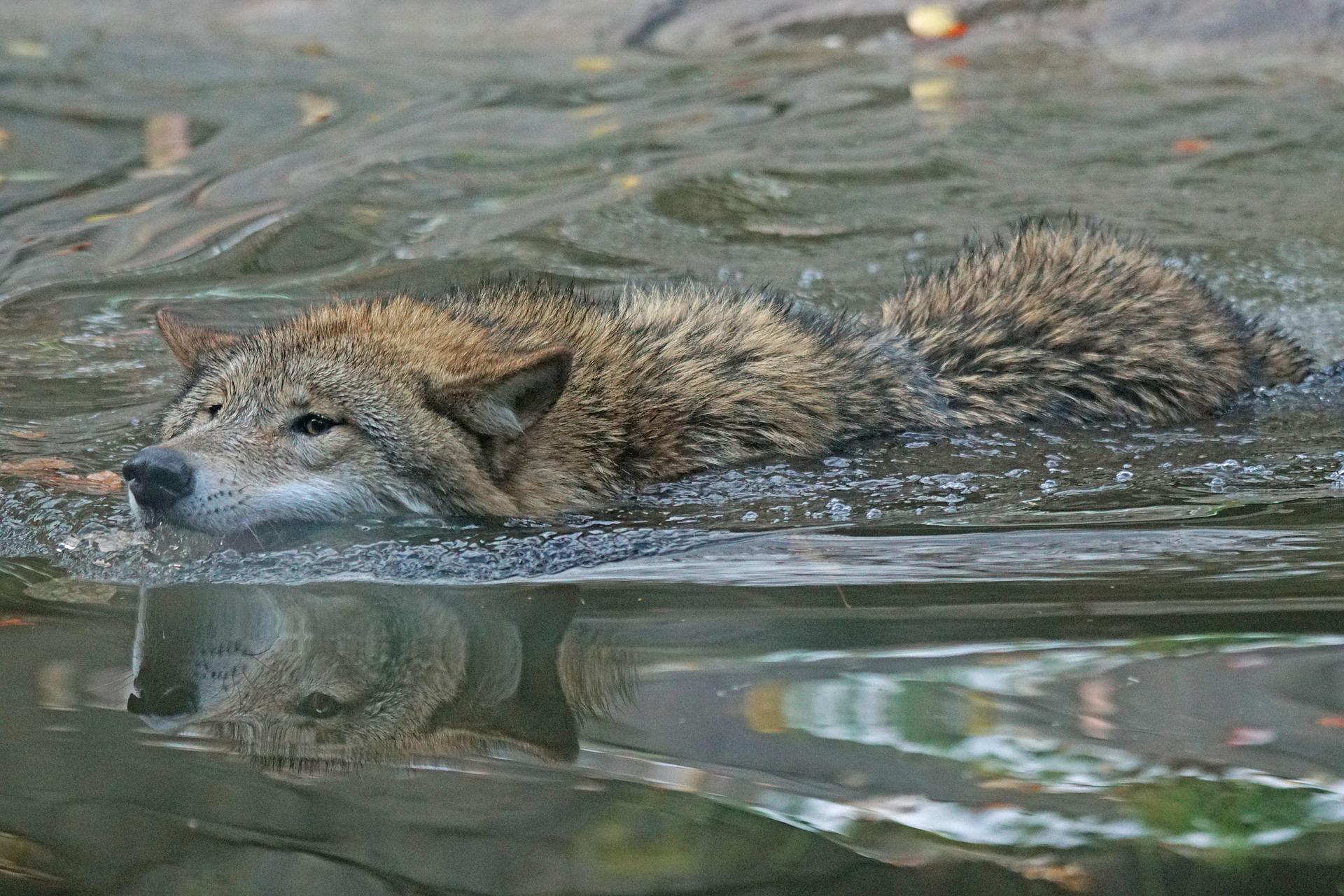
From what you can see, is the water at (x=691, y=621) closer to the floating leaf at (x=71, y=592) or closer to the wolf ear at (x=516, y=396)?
the floating leaf at (x=71, y=592)

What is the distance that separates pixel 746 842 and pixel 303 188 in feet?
26.0

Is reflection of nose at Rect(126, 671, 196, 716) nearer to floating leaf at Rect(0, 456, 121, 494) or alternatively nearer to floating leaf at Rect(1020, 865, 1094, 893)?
floating leaf at Rect(1020, 865, 1094, 893)

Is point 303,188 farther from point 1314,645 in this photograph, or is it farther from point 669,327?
point 1314,645

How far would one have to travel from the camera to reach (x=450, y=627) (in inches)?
174

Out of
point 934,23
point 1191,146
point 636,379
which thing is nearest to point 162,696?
point 636,379

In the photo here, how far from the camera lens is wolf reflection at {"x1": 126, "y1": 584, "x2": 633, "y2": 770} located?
3.61 m

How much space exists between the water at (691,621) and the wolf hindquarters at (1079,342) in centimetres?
15

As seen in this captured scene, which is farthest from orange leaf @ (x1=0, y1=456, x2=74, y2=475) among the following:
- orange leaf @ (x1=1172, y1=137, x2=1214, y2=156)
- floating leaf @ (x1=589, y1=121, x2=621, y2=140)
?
orange leaf @ (x1=1172, y1=137, x2=1214, y2=156)

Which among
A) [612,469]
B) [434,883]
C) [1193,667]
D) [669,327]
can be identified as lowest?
[434,883]

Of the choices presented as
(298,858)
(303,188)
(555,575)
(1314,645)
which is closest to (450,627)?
(555,575)

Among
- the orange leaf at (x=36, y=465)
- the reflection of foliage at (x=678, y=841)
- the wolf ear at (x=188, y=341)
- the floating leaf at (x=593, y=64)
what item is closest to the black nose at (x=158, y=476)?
the wolf ear at (x=188, y=341)

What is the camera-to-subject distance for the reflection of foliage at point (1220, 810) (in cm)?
304

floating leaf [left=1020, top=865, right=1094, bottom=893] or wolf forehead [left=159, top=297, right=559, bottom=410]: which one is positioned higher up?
wolf forehead [left=159, top=297, right=559, bottom=410]

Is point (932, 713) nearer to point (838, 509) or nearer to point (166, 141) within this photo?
point (838, 509)
